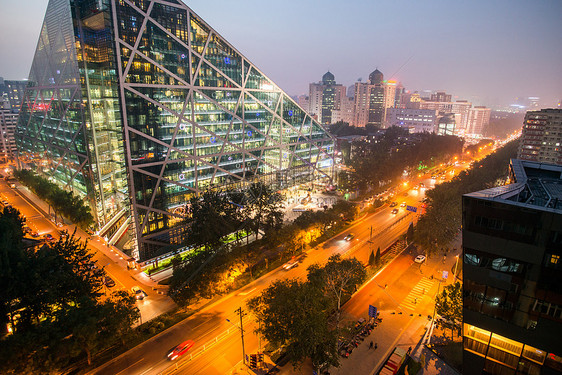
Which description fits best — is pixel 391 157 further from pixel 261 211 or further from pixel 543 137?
pixel 261 211

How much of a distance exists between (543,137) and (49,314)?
110 m

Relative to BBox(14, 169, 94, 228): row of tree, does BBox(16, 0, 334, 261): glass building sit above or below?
above

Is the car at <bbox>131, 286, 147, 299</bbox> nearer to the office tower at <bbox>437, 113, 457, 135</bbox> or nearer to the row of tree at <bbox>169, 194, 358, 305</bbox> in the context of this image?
the row of tree at <bbox>169, 194, 358, 305</bbox>

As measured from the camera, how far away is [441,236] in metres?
39.3

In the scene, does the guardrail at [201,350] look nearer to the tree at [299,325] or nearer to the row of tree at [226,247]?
the row of tree at [226,247]

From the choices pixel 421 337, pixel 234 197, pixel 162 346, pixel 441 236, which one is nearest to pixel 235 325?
pixel 162 346

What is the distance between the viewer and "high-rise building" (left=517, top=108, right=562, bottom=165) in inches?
3241

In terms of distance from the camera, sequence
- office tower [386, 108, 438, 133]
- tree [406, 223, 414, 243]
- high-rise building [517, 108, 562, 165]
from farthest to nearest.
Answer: office tower [386, 108, 438, 133] → high-rise building [517, 108, 562, 165] → tree [406, 223, 414, 243]

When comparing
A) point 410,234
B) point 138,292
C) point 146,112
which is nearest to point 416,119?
point 410,234

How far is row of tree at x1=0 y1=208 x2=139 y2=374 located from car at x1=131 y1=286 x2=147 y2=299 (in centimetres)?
679

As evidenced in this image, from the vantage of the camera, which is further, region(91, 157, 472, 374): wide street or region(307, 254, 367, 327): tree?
region(307, 254, 367, 327): tree

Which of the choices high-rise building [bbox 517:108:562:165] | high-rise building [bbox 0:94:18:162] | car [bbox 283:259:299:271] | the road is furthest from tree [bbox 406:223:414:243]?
high-rise building [bbox 0:94:18:162]

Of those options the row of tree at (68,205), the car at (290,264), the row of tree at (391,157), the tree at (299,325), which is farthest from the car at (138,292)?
the row of tree at (391,157)

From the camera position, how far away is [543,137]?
8475cm
